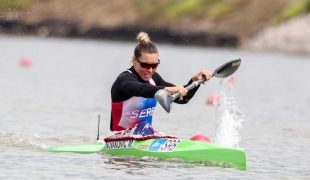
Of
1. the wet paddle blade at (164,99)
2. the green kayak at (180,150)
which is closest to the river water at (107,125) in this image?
the green kayak at (180,150)

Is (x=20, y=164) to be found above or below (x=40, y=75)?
below

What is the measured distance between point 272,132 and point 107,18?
8779cm

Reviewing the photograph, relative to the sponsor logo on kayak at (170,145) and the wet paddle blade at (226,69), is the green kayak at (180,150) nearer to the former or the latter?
the sponsor logo on kayak at (170,145)

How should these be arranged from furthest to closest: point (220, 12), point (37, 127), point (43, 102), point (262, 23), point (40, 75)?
point (220, 12), point (262, 23), point (40, 75), point (43, 102), point (37, 127)

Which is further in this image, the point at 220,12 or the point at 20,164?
the point at 220,12

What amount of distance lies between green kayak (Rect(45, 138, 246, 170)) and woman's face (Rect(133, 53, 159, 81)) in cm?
107

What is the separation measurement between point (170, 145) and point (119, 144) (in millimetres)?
955

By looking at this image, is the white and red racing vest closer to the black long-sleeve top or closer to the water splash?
the black long-sleeve top

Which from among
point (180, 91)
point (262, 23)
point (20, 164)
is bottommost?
point (20, 164)

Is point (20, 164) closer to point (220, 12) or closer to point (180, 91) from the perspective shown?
point (180, 91)

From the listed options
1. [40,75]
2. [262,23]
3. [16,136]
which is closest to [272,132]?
[16,136]

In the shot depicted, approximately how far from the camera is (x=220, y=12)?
96750mm

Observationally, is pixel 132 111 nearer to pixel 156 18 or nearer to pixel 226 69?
pixel 226 69

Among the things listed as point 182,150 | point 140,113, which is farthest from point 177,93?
point 140,113
